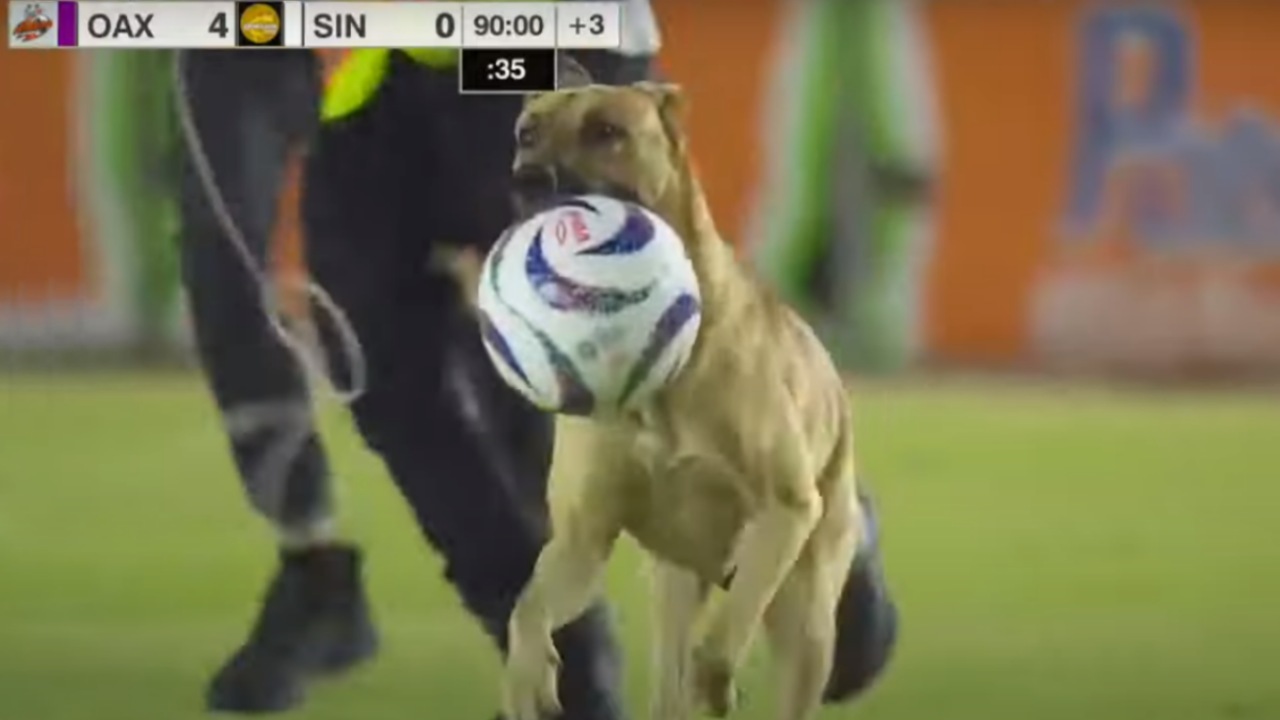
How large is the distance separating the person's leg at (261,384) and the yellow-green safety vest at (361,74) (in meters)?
0.03

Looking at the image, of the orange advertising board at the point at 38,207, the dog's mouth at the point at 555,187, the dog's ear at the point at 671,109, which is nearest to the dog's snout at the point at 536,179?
the dog's mouth at the point at 555,187

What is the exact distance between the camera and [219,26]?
2.66 m

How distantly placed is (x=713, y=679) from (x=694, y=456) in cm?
22

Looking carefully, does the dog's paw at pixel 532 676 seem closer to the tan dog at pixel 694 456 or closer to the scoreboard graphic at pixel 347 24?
the tan dog at pixel 694 456

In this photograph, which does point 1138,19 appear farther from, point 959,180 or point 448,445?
point 448,445

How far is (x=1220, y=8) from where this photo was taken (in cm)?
275

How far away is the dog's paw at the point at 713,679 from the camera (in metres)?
2.30

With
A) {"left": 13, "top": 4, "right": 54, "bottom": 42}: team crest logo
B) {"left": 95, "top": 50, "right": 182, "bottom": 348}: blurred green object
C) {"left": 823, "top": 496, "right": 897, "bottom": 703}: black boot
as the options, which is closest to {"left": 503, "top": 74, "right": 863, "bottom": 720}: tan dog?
{"left": 823, "top": 496, "right": 897, "bottom": 703}: black boot

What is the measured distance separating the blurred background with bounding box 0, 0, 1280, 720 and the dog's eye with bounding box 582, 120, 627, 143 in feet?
1.31

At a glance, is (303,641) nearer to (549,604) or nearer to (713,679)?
(549,604)

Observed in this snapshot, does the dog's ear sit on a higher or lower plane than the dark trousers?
higher

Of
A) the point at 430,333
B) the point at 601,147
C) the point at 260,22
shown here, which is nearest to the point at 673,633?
the point at 430,333

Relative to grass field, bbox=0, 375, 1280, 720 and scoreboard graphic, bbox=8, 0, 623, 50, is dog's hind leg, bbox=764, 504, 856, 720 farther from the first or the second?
scoreboard graphic, bbox=8, 0, 623, 50

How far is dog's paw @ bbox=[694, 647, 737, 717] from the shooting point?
2.30 meters
